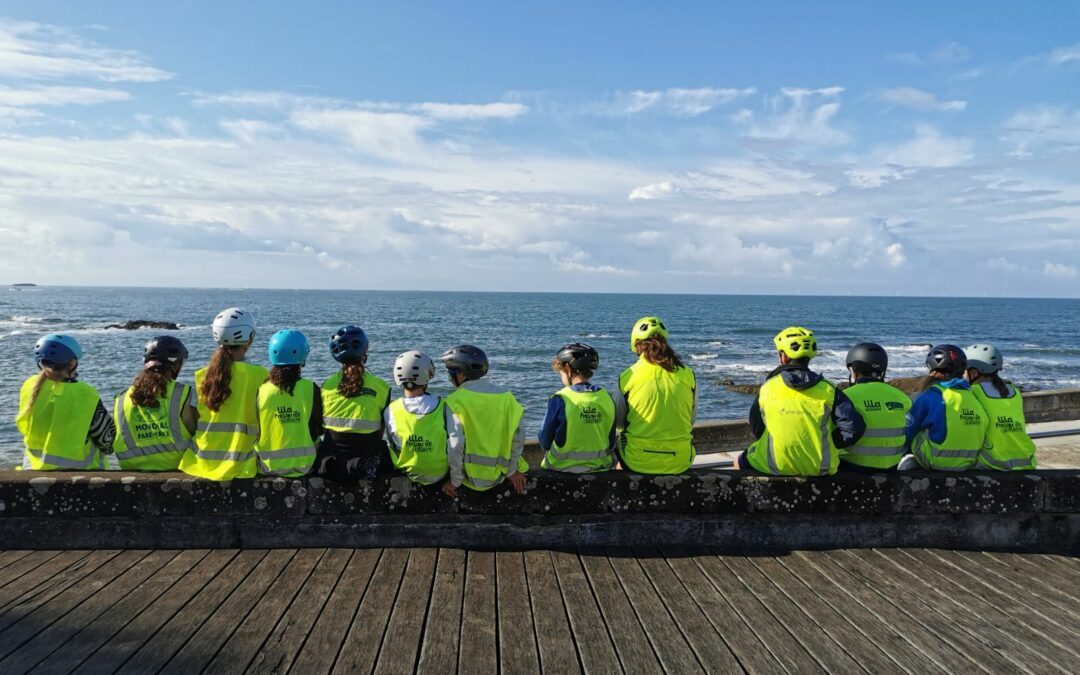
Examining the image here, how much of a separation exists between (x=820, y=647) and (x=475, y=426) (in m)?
2.50

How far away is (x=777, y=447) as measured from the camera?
522cm

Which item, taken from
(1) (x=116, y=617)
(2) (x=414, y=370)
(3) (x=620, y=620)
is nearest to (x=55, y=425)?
(1) (x=116, y=617)

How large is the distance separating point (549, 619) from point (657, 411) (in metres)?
1.90

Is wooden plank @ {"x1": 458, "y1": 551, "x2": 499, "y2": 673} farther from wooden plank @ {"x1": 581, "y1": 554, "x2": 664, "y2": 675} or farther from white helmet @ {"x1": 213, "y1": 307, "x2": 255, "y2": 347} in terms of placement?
white helmet @ {"x1": 213, "y1": 307, "x2": 255, "y2": 347}

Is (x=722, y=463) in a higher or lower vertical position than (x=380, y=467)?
lower

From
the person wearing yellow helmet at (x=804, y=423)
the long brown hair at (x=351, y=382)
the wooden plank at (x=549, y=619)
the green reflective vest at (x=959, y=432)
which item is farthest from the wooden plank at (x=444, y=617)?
the green reflective vest at (x=959, y=432)

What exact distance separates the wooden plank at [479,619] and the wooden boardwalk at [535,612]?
1 cm

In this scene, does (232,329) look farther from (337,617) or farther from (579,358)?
(579,358)

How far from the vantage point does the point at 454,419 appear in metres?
4.93

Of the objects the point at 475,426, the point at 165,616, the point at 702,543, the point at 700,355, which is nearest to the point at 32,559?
the point at 165,616

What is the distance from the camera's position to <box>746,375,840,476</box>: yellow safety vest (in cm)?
515

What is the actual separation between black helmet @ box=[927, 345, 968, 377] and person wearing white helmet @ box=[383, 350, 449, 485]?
4.03 m

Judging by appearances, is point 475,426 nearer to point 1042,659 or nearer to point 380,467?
point 380,467

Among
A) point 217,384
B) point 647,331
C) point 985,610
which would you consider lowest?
point 985,610
